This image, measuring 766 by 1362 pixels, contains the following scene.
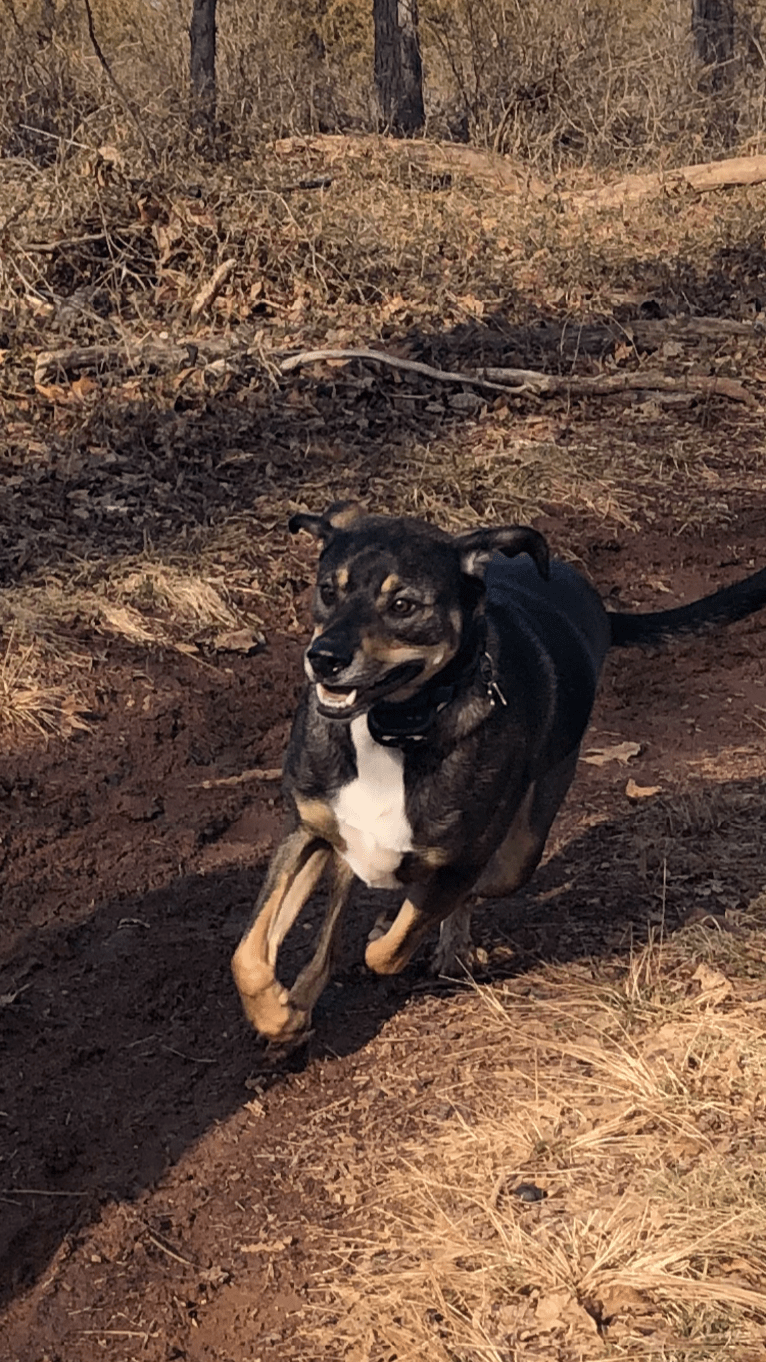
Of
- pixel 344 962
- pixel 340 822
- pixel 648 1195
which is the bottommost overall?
pixel 344 962

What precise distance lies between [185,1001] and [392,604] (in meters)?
1.50

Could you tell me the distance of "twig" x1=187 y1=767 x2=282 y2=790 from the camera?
5941 mm

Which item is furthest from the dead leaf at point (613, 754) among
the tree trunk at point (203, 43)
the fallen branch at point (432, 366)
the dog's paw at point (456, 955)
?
the tree trunk at point (203, 43)

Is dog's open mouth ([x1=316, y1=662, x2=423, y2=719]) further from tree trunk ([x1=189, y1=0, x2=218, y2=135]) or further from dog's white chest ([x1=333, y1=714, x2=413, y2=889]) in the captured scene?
tree trunk ([x1=189, y1=0, x2=218, y2=135])

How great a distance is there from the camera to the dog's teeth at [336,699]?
12.4 ft

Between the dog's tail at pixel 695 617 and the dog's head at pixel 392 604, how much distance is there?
1301 mm

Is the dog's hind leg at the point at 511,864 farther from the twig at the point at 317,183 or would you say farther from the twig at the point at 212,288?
the twig at the point at 317,183

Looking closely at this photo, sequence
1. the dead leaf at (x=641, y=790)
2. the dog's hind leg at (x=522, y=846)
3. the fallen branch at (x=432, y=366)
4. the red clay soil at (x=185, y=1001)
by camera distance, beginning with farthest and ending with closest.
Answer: the fallen branch at (x=432, y=366) < the dead leaf at (x=641, y=790) < the dog's hind leg at (x=522, y=846) < the red clay soil at (x=185, y=1001)

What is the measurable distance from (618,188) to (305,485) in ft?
21.7

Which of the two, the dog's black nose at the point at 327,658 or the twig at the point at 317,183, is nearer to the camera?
the dog's black nose at the point at 327,658

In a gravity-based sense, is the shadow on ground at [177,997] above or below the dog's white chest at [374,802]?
below

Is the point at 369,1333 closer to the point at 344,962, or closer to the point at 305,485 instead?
the point at 344,962

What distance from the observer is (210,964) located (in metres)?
4.87

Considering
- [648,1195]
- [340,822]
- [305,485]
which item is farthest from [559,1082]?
[305,485]
